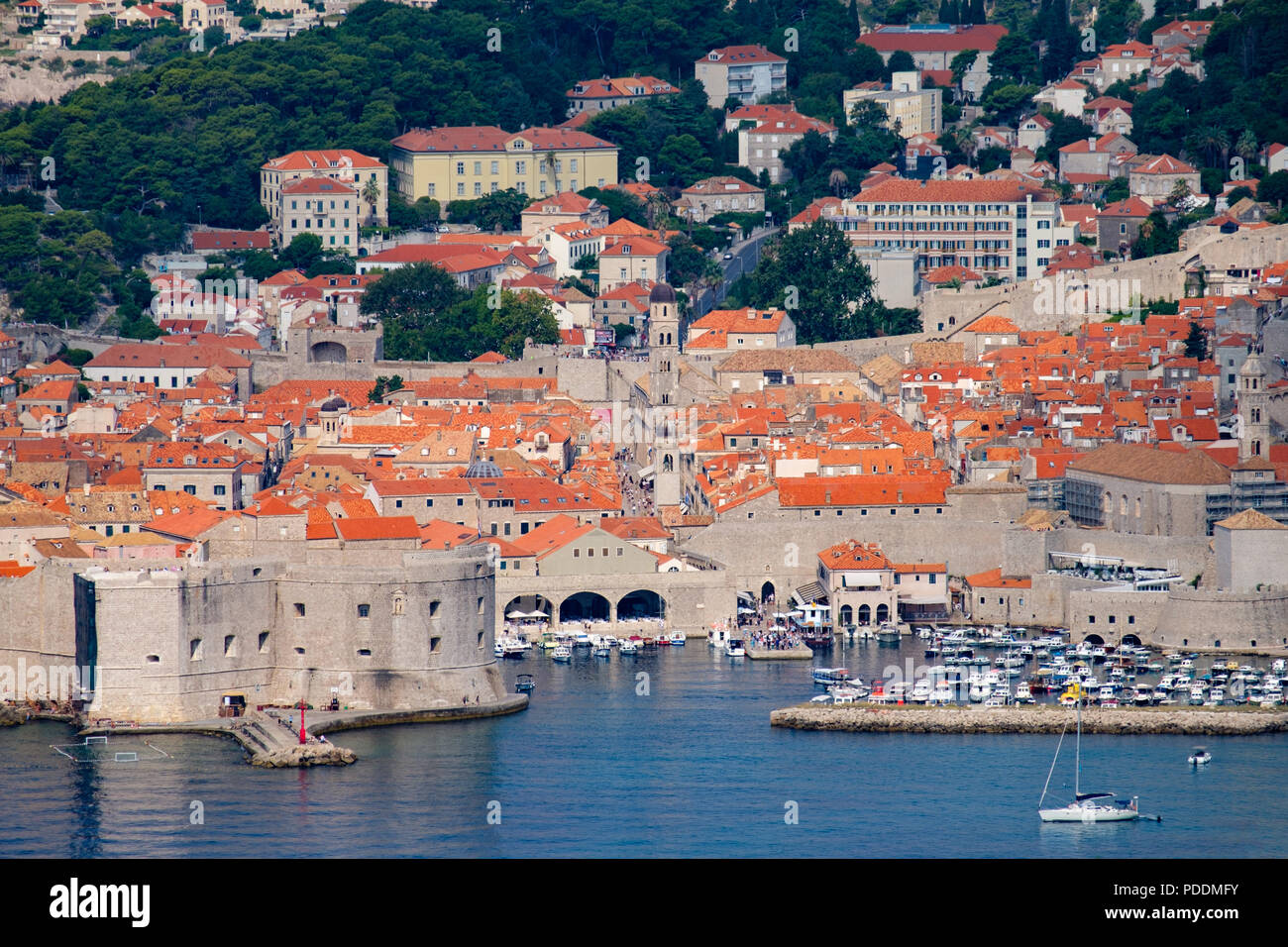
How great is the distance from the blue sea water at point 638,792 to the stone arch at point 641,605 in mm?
5041

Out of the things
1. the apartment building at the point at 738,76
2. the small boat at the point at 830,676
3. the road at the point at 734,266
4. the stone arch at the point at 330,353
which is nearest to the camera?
the small boat at the point at 830,676

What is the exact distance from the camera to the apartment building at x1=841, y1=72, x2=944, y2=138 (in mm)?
77312

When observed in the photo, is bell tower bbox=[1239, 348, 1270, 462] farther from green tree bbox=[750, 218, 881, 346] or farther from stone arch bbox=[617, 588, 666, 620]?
green tree bbox=[750, 218, 881, 346]

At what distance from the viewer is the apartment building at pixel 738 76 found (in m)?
79.3

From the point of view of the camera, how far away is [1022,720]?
3472cm

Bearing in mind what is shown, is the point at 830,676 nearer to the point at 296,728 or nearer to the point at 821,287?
the point at 296,728

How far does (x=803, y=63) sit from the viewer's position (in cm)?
8106

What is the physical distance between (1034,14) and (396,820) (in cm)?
5917

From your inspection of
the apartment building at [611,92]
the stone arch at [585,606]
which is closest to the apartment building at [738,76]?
the apartment building at [611,92]

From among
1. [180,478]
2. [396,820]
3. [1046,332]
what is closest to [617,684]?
[396,820]

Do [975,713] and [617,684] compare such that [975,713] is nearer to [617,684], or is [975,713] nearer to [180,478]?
[617,684]

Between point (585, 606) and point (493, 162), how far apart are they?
32.7 m

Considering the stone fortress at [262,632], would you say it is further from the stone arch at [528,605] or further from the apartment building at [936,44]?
the apartment building at [936,44]
